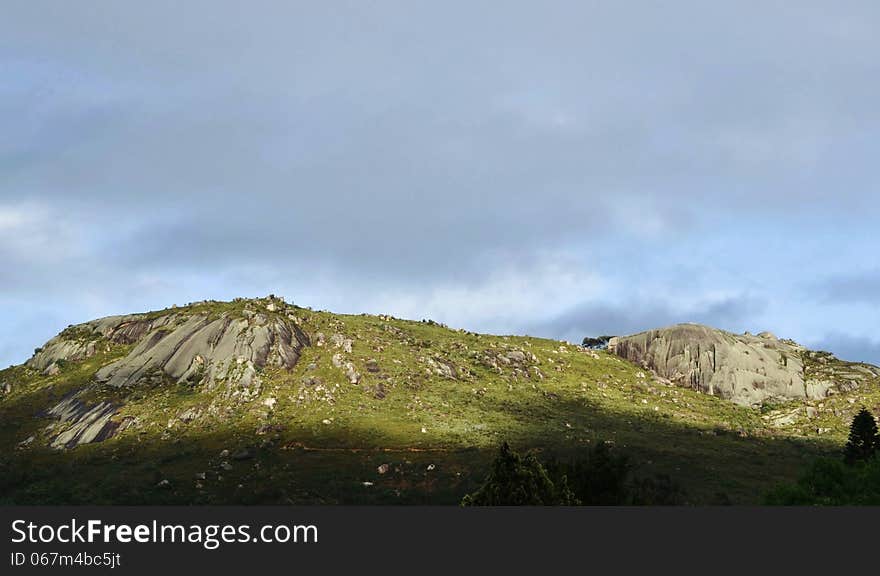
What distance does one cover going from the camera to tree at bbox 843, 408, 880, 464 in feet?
337

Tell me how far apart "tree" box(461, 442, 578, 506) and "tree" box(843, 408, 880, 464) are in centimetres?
5808

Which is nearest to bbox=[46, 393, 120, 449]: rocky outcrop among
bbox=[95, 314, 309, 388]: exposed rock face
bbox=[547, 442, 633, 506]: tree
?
bbox=[95, 314, 309, 388]: exposed rock face

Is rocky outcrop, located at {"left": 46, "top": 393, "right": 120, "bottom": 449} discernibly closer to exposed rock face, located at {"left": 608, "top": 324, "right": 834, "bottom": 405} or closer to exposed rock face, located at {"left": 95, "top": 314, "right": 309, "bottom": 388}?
exposed rock face, located at {"left": 95, "top": 314, "right": 309, "bottom": 388}

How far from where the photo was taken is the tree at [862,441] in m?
103

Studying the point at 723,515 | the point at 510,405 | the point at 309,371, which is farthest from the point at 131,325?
the point at 723,515

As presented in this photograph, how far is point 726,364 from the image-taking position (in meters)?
185

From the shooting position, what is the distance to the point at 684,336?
194750 millimetres

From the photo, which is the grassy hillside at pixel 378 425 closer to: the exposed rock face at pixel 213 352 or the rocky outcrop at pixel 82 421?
the rocky outcrop at pixel 82 421

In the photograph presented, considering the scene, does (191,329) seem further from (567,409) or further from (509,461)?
(509,461)

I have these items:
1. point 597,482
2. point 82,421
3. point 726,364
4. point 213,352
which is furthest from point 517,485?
point 726,364

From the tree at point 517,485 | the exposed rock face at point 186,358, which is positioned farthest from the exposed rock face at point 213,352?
the tree at point 517,485

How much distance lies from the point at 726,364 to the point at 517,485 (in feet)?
456

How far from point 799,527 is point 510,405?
104 meters

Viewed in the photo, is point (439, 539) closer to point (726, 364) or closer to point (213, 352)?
point (213, 352)
